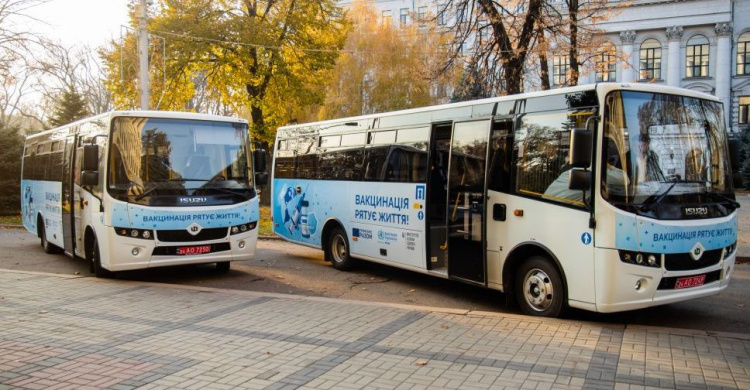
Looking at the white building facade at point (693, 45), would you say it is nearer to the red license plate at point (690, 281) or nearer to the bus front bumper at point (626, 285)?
the red license plate at point (690, 281)

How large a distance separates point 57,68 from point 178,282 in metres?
17.4

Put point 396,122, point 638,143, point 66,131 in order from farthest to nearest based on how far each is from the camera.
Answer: point 66,131
point 396,122
point 638,143

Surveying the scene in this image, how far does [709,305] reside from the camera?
29.4 ft

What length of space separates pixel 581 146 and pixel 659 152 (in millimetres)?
1079

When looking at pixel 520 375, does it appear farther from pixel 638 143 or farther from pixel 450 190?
pixel 450 190

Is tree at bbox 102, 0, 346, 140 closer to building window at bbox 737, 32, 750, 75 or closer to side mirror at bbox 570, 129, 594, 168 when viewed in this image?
side mirror at bbox 570, 129, 594, 168

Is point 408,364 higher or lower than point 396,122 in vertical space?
lower

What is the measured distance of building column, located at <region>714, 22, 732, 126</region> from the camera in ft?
192

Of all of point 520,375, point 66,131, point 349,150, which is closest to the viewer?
point 520,375

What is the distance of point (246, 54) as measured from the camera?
28.5 meters

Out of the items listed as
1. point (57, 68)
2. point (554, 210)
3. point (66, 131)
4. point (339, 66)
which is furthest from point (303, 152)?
point (339, 66)

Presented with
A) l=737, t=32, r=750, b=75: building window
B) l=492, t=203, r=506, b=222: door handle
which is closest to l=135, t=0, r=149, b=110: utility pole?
l=492, t=203, r=506, b=222: door handle

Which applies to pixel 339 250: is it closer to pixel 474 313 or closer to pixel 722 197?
pixel 474 313

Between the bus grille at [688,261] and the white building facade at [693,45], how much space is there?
2084 inches
